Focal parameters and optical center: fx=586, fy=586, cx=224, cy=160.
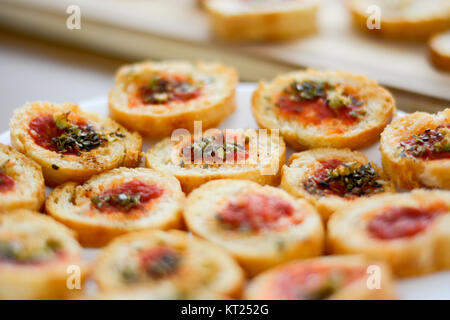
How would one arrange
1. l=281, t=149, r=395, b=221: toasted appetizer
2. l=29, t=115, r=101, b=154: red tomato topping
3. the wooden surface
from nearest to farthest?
1. l=281, t=149, r=395, b=221: toasted appetizer
2. l=29, t=115, r=101, b=154: red tomato topping
3. the wooden surface

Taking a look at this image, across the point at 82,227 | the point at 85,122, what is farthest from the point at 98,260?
the point at 85,122

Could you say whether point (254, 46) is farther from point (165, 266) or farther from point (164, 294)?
point (164, 294)

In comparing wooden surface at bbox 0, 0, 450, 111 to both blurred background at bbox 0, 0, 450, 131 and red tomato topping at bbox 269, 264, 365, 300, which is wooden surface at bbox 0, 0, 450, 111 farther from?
red tomato topping at bbox 269, 264, 365, 300

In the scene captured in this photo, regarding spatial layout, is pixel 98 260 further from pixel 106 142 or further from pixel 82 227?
pixel 106 142

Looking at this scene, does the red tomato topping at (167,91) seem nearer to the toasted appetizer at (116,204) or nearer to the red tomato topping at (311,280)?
the toasted appetizer at (116,204)

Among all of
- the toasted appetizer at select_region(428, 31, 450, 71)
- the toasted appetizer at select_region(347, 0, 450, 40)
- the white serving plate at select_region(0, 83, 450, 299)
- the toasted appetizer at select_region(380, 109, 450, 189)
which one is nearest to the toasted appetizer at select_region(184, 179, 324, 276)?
the white serving plate at select_region(0, 83, 450, 299)
